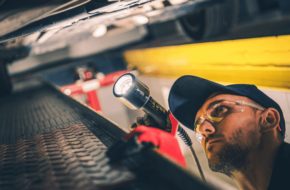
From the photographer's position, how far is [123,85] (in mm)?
799

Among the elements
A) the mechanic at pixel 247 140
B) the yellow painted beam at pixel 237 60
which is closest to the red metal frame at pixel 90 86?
the yellow painted beam at pixel 237 60

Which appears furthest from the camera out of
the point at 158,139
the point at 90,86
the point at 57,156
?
the point at 90,86

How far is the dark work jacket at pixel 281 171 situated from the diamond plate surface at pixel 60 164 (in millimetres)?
535

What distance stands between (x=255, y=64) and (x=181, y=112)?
0.70 meters

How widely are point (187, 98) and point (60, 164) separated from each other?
559 millimetres

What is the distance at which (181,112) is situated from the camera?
2.99ft

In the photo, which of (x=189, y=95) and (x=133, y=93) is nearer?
(x=133, y=93)

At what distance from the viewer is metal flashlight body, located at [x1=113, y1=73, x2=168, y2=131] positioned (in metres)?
0.75

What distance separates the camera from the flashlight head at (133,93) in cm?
74

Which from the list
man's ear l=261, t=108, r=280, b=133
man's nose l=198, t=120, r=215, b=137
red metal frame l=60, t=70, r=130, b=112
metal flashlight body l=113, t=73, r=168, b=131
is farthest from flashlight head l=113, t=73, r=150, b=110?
red metal frame l=60, t=70, r=130, b=112

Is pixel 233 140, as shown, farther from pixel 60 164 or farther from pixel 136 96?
pixel 60 164

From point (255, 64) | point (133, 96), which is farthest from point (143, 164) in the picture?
point (255, 64)

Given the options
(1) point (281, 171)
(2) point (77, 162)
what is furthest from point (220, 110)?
(2) point (77, 162)

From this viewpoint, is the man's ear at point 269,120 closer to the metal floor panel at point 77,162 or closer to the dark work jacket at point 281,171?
the dark work jacket at point 281,171
